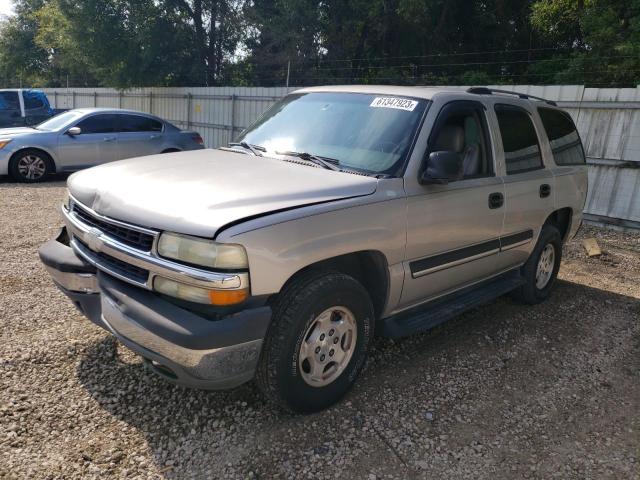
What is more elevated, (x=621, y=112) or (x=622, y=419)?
(x=621, y=112)

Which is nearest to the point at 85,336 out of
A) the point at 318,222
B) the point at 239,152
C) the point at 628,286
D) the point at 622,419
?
the point at 239,152

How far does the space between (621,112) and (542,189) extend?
4487 mm

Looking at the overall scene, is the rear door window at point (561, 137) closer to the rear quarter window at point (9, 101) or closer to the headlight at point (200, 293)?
the headlight at point (200, 293)

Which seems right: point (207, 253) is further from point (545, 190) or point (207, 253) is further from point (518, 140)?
point (545, 190)

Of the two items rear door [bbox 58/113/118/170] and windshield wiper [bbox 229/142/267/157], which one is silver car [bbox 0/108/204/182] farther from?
windshield wiper [bbox 229/142/267/157]

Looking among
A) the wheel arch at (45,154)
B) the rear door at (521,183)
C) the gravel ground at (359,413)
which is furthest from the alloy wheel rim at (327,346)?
the wheel arch at (45,154)

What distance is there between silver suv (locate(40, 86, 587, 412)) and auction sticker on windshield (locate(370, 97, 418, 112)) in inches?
0.5

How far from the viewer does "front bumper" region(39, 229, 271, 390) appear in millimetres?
2508

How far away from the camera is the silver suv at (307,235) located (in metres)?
2.58

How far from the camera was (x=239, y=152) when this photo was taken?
405 centimetres

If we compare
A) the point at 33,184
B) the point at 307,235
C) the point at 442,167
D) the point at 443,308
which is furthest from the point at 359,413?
the point at 33,184

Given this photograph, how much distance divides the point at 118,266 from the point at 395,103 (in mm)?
2157

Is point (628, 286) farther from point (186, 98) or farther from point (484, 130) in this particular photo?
point (186, 98)

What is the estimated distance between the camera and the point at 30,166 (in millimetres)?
10273
